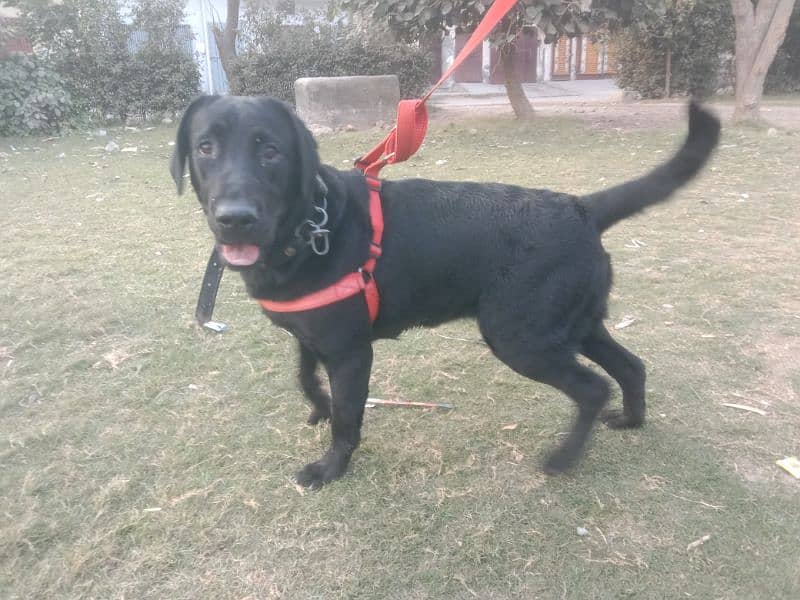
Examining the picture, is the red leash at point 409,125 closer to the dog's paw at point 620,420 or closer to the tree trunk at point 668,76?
the dog's paw at point 620,420

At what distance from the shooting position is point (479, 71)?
2536 centimetres

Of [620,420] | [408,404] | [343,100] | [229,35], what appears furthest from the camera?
[229,35]

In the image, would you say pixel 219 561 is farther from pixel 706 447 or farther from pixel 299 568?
pixel 706 447

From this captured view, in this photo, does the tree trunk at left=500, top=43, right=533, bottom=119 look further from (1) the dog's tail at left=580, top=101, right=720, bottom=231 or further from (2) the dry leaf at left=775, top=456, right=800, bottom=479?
(2) the dry leaf at left=775, top=456, right=800, bottom=479

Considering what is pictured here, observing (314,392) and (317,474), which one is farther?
(314,392)

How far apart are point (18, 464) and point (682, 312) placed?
3636 millimetres

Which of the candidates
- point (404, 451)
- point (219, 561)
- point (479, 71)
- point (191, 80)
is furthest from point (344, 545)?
point (479, 71)

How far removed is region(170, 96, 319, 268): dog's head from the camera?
79.1 inches

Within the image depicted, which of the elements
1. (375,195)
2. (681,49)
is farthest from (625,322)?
(681,49)

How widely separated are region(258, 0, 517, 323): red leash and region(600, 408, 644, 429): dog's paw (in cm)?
123

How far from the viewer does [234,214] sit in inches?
76.8

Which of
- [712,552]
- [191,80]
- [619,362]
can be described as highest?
[191,80]

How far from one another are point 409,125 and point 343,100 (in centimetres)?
972

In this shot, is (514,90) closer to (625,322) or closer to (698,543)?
(625,322)
